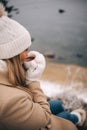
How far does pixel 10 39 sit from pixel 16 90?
0.26 meters

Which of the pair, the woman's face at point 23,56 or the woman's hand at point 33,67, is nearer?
the woman's face at point 23,56

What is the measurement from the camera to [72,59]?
4.39 m

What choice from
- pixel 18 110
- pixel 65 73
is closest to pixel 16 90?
pixel 18 110

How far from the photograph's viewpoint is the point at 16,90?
5.13 feet

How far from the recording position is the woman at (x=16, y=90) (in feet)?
4.99

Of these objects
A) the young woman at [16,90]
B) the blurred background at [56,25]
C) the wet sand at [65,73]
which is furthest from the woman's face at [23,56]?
the wet sand at [65,73]

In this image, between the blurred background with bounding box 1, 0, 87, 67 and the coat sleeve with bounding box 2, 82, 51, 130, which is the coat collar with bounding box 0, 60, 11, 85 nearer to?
the coat sleeve with bounding box 2, 82, 51, 130

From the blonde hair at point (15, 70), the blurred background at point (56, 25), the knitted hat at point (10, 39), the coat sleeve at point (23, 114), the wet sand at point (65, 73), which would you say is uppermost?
the knitted hat at point (10, 39)

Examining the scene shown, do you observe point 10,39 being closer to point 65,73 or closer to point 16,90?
point 16,90

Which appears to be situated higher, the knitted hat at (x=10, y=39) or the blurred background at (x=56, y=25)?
the knitted hat at (x=10, y=39)

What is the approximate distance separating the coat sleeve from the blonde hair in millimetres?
114

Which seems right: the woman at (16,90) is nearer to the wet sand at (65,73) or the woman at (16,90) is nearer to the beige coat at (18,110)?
the beige coat at (18,110)

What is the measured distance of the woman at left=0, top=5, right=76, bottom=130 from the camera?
1.52m

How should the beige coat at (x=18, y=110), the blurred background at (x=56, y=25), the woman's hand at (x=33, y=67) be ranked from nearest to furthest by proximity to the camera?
the beige coat at (x=18, y=110), the woman's hand at (x=33, y=67), the blurred background at (x=56, y=25)
